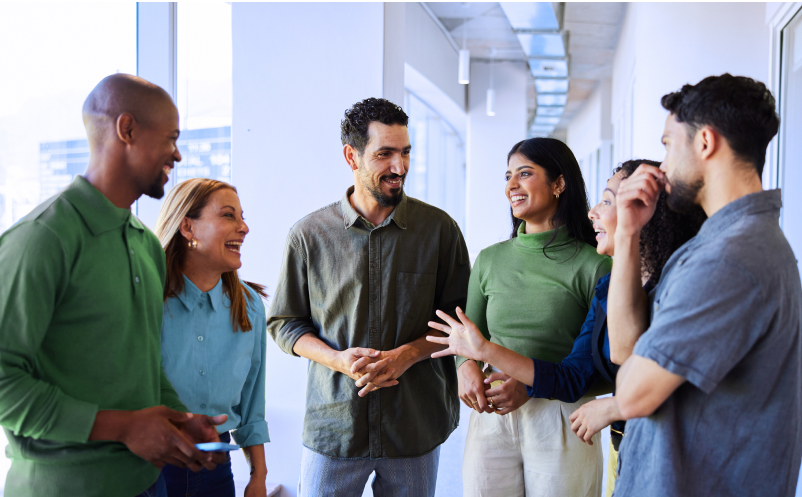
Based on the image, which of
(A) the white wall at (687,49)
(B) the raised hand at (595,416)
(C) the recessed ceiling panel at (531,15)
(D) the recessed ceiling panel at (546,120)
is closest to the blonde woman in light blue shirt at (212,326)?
(B) the raised hand at (595,416)

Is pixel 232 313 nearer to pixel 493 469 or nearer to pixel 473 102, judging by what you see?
pixel 493 469

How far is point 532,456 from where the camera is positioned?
1755 millimetres

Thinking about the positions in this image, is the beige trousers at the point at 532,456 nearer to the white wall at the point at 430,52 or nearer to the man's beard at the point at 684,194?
the man's beard at the point at 684,194

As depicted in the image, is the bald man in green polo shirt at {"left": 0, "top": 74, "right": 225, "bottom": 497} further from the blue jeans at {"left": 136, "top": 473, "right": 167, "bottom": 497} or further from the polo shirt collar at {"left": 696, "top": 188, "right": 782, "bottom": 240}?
the polo shirt collar at {"left": 696, "top": 188, "right": 782, "bottom": 240}

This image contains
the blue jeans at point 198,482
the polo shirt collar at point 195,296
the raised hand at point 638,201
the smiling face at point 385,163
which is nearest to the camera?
the raised hand at point 638,201

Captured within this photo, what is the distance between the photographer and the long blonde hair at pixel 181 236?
68.9 inches

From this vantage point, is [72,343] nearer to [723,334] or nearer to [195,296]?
[195,296]

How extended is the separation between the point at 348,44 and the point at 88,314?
2145mm

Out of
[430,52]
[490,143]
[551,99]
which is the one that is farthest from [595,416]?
[551,99]

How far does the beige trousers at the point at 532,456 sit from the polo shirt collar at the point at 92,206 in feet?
4.03

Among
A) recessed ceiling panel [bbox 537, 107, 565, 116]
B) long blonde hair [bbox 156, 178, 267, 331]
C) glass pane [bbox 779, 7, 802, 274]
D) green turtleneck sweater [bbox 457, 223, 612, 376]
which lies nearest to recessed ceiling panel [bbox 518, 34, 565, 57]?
recessed ceiling panel [bbox 537, 107, 565, 116]

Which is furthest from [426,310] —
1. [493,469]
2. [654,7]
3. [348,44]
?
[654,7]

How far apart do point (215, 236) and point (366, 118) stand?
2.24 ft

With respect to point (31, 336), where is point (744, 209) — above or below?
above
